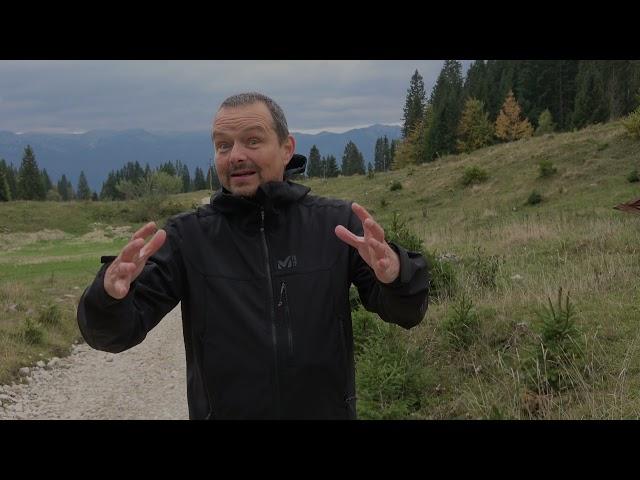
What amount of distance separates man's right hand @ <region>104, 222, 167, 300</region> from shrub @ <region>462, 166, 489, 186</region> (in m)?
30.6

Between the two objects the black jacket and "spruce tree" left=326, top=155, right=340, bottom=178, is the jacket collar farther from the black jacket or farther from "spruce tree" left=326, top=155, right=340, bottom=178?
"spruce tree" left=326, top=155, right=340, bottom=178

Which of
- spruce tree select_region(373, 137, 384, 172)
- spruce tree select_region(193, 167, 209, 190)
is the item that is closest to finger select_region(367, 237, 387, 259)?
spruce tree select_region(373, 137, 384, 172)

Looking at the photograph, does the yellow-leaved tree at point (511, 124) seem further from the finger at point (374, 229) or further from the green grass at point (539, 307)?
the finger at point (374, 229)

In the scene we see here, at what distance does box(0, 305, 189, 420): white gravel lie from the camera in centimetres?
714

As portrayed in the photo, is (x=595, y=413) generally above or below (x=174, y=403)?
above

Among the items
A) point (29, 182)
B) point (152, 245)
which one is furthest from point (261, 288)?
point (29, 182)

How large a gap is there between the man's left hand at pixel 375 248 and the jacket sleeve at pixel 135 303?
0.86 m

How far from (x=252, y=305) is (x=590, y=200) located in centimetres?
1983

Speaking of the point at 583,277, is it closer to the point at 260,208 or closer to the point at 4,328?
the point at 260,208

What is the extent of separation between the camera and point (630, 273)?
738 centimetres

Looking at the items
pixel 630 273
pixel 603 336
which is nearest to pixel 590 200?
pixel 630 273

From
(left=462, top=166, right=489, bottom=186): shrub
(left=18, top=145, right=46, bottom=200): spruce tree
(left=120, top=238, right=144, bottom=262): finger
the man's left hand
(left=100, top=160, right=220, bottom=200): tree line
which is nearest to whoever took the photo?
(left=120, top=238, right=144, bottom=262): finger

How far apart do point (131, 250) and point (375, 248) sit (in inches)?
37.9
